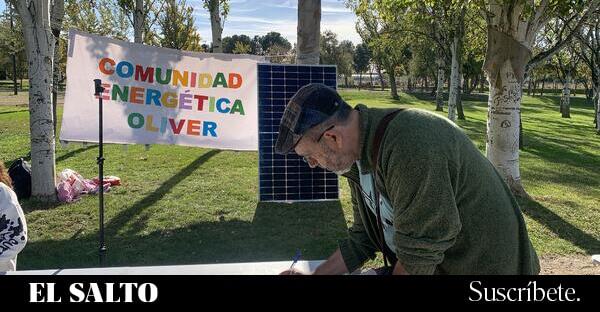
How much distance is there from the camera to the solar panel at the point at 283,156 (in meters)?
7.56

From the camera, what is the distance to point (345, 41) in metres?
72.1

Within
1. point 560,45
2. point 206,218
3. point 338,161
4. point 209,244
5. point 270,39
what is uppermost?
point 270,39

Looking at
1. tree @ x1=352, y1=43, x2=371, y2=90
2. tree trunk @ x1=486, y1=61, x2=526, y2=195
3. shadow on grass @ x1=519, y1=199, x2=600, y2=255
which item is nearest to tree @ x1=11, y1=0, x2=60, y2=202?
tree trunk @ x1=486, y1=61, x2=526, y2=195

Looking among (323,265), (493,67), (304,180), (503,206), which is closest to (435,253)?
(503,206)

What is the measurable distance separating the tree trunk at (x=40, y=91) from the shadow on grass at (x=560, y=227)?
747cm

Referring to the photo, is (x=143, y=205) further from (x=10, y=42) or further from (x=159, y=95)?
(x=10, y=42)

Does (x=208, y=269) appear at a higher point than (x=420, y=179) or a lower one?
lower

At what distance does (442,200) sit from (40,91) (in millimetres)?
7306

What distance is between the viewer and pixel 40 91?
24.3 feet

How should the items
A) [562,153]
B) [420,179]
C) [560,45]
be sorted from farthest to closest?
[562,153], [560,45], [420,179]

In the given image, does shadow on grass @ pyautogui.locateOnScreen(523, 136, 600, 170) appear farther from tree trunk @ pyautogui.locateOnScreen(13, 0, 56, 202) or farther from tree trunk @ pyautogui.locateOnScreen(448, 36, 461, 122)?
tree trunk @ pyautogui.locateOnScreen(13, 0, 56, 202)

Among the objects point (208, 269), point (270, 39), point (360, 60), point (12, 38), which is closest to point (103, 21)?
point (12, 38)

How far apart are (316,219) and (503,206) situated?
5.42 meters

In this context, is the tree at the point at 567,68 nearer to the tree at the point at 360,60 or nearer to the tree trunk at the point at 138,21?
the tree trunk at the point at 138,21
